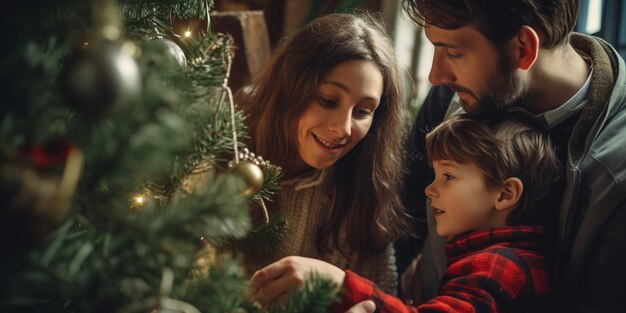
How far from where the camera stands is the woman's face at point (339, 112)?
48.3 inches

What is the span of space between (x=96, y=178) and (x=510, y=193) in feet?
3.00

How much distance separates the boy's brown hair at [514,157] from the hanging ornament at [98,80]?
0.88m

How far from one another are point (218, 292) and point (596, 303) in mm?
821

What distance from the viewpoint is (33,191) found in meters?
0.38

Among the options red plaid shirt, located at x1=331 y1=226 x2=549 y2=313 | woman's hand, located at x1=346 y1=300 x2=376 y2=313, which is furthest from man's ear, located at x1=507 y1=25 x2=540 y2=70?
woman's hand, located at x1=346 y1=300 x2=376 y2=313

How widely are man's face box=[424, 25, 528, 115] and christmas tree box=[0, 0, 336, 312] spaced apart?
32.0 inches

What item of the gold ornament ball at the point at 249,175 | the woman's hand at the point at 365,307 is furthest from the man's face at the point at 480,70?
the gold ornament ball at the point at 249,175

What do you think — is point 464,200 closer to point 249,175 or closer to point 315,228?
point 315,228

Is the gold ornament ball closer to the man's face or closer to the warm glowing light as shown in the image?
the warm glowing light

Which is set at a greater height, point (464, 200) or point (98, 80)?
point (98, 80)

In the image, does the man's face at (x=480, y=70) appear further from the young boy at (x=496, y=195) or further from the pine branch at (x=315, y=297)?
the pine branch at (x=315, y=297)

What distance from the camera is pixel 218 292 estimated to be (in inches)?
20.1

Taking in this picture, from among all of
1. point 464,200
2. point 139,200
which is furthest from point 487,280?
point 139,200

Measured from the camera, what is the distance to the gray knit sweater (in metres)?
1.38
